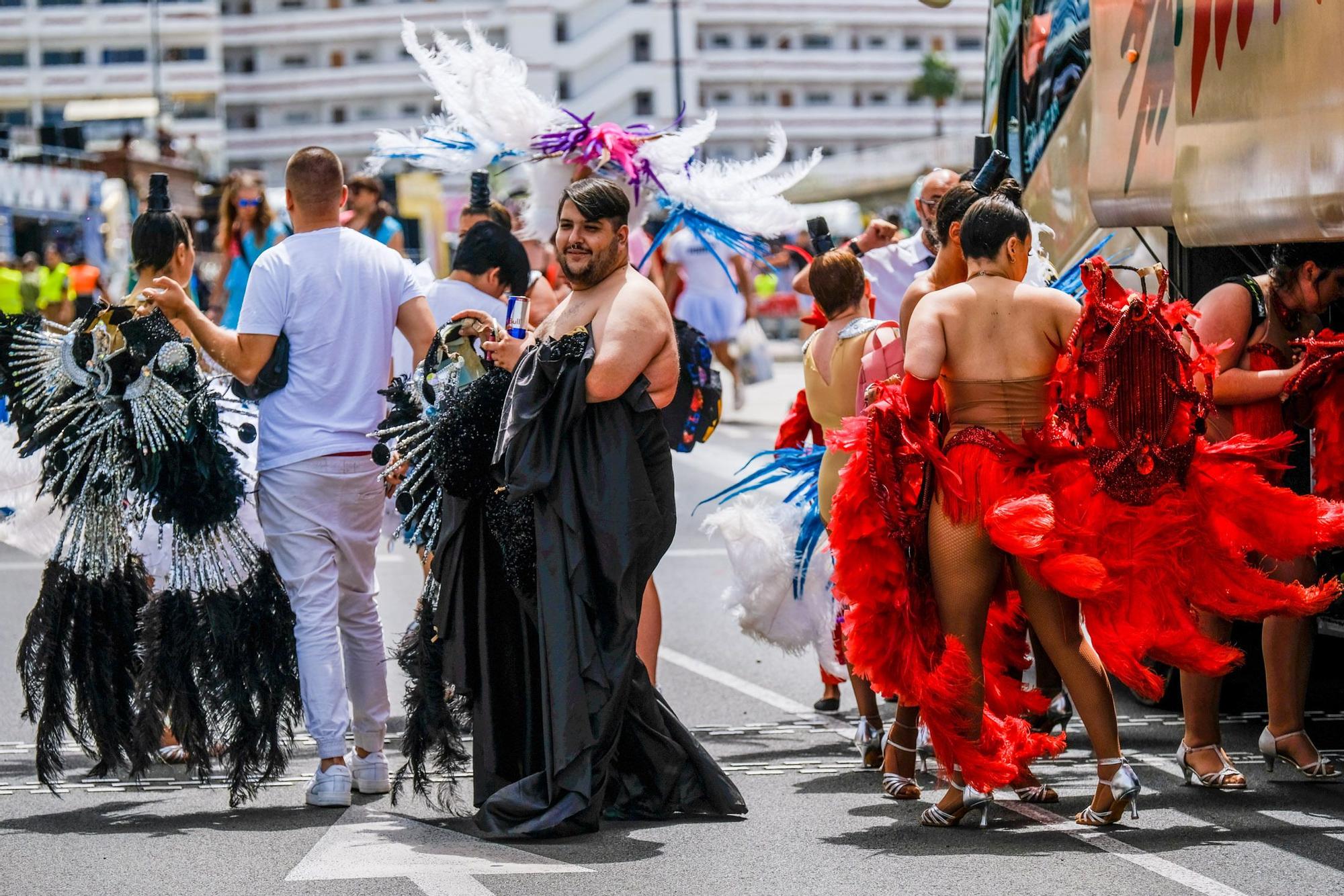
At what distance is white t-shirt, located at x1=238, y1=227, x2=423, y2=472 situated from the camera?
21.3ft

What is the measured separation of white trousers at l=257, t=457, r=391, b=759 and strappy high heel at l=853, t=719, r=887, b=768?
170 centimetres

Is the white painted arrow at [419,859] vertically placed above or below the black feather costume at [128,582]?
below

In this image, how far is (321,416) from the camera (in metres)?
6.53

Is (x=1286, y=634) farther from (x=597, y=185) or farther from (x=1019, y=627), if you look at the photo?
(x=597, y=185)

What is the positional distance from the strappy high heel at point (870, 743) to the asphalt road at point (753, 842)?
85 millimetres

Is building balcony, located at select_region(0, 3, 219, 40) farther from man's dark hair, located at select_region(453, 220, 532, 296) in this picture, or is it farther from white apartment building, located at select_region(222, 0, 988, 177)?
man's dark hair, located at select_region(453, 220, 532, 296)

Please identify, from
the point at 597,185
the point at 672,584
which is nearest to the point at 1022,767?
the point at 597,185

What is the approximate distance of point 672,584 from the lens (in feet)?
37.6

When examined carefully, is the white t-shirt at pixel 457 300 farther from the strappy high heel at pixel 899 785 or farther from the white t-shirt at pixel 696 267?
the white t-shirt at pixel 696 267

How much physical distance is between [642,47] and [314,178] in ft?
318

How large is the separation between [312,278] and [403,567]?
19.5 ft

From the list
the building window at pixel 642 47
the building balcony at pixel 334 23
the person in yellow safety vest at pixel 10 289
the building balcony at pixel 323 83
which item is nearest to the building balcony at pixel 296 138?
the building balcony at pixel 323 83

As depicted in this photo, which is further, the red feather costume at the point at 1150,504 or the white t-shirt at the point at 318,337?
the white t-shirt at the point at 318,337

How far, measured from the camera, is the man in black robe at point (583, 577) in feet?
19.1
